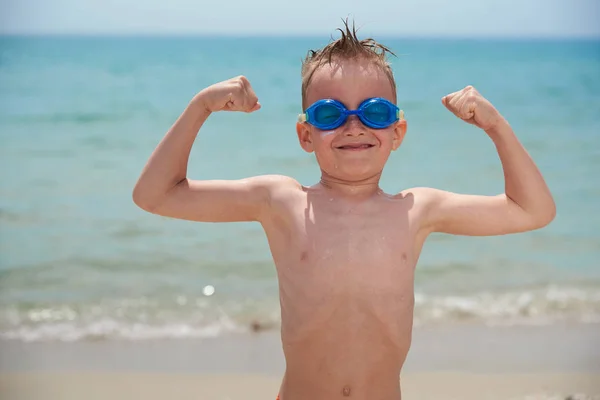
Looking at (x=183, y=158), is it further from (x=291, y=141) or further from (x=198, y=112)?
(x=291, y=141)

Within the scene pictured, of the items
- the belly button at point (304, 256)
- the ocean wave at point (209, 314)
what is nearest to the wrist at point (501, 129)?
the belly button at point (304, 256)

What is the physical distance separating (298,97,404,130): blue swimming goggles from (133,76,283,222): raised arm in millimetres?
243

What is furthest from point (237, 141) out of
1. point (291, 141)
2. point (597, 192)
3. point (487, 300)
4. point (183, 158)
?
point (183, 158)

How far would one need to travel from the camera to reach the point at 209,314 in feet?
21.4

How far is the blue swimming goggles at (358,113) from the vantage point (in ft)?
9.90

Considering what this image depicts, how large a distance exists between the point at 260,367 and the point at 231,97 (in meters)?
2.74

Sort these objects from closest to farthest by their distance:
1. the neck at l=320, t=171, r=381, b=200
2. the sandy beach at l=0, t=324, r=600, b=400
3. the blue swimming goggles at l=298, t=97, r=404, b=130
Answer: the blue swimming goggles at l=298, t=97, r=404, b=130 → the neck at l=320, t=171, r=381, b=200 → the sandy beach at l=0, t=324, r=600, b=400

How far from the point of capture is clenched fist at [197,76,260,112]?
3053 mm

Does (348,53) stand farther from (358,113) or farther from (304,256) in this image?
(304,256)

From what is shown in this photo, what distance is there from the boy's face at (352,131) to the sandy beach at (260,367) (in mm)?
2303

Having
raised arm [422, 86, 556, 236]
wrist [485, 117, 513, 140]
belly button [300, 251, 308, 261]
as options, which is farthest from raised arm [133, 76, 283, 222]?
wrist [485, 117, 513, 140]

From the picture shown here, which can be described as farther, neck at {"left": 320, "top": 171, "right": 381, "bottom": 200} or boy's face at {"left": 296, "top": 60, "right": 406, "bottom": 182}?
neck at {"left": 320, "top": 171, "right": 381, "bottom": 200}

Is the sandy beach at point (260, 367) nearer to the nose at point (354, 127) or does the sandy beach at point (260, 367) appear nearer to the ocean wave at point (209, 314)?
the ocean wave at point (209, 314)

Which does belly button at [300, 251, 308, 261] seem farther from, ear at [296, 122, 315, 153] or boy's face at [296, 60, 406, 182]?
ear at [296, 122, 315, 153]
